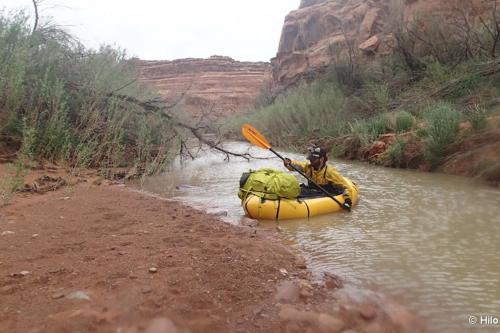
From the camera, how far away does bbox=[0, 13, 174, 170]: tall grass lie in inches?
245

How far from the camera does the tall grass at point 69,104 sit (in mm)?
6234

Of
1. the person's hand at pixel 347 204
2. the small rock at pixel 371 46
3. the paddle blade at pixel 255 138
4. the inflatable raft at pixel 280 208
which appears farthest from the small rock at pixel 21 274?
the small rock at pixel 371 46

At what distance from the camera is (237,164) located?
437 inches

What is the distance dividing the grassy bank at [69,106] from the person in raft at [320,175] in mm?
2480

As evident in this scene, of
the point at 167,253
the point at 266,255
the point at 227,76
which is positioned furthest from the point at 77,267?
the point at 227,76

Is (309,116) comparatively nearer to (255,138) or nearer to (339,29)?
(255,138)

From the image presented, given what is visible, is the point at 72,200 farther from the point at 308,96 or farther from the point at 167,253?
the point at 308,96

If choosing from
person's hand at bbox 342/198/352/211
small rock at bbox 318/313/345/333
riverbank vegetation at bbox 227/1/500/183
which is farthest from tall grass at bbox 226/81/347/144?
small rock at bbox 318/313/345/333

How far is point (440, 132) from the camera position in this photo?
8523 mm

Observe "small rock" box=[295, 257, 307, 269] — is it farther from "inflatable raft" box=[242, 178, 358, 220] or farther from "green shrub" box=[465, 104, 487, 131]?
"green shrub" box=[465, 104, 487, 131]

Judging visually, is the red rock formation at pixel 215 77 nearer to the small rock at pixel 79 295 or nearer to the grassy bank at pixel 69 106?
the grassy bank at pixel 69 106

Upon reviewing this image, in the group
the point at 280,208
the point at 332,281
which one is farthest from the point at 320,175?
the point at 332,281

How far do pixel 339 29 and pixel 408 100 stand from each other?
17.5 meters

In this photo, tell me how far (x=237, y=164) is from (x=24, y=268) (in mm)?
8541
